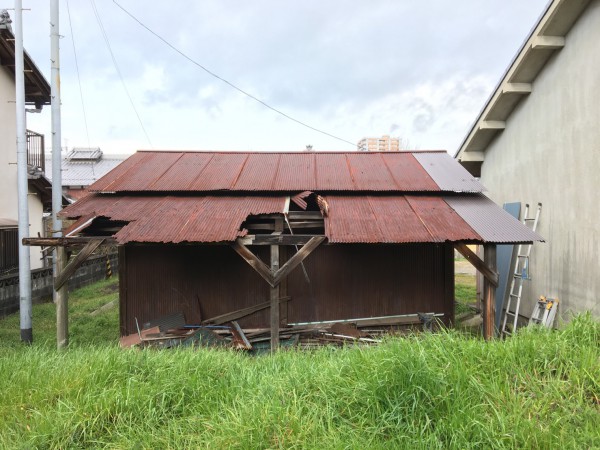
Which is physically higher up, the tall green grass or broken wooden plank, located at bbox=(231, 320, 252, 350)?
the tall green grass

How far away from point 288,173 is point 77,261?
457 centimetres

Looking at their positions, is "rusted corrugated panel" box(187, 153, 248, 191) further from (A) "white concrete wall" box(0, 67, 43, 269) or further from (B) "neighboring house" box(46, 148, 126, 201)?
(B) "neighboring house" box(46, 148, 126, 201)

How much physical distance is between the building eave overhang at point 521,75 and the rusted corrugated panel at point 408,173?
273cm

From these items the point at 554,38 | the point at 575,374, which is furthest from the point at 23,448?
the point at 554,38

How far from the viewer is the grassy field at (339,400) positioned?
2.79m

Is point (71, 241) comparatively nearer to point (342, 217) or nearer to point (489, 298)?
point (342, 217)

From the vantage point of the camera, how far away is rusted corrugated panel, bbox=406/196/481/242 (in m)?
6.00

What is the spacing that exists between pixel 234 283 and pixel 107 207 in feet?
9.97

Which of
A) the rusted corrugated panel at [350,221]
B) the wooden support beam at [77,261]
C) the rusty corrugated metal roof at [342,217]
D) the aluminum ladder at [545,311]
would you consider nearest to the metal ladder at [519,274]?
the aluminum ladder at [545,311]

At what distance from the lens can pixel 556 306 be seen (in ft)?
25.1

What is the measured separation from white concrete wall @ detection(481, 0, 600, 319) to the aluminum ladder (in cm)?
20

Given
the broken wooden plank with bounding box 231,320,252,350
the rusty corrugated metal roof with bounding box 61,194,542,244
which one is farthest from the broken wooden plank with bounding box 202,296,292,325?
the rusty corrugated metal roof with bounding box 61,194,542,244

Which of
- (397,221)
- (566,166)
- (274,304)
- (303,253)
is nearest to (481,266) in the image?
(397,221)

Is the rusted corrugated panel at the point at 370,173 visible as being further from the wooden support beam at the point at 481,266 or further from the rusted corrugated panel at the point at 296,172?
the wooden support beam at the point at 481,266
